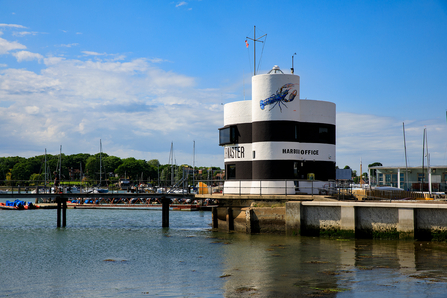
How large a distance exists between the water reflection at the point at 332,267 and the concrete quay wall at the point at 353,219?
81cm

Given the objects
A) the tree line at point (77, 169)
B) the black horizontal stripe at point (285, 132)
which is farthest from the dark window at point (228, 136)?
the tree line at point (77, 169)

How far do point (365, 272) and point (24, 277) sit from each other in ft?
50.7

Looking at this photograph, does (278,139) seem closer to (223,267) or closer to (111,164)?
(223,267)

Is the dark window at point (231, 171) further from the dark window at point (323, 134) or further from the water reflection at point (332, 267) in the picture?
the dark window at point (323, 134)

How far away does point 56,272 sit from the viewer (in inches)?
805

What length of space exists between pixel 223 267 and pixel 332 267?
202 inches

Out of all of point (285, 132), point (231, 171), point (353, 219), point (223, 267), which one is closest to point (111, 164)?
point (231, 171)

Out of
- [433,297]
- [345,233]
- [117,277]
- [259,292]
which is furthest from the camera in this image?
[345,233]

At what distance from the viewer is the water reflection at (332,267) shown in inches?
598

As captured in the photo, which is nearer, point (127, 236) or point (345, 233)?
point (345, 233)

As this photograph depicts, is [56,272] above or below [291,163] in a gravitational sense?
below

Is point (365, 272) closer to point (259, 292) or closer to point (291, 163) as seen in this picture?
point (259, 292)

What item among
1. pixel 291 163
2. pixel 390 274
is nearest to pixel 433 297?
pixel 390 274

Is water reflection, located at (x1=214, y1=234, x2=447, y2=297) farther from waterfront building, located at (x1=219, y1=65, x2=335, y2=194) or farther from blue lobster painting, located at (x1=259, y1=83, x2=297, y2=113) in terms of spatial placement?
blue lobster painting, located at (x1=259, y1=83, x2=297, y2=113)
